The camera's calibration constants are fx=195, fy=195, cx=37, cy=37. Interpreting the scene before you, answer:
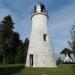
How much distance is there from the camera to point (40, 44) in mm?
27609

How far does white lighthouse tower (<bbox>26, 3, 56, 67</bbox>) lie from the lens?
27.4 meters

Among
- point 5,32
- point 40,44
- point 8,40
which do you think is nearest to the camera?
point 40,44

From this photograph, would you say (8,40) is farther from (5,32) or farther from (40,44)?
(40,44)

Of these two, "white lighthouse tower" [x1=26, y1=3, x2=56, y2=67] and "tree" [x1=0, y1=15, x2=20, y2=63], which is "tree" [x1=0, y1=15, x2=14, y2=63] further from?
"white lighthouse tower" [x1=26, y1=3, x2=56, y2=67]

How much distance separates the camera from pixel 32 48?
27.9 metres

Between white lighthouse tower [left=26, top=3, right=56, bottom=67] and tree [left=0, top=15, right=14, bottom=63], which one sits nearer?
white lighthouse tower [left=26, top=3, right=56, bottom=67]

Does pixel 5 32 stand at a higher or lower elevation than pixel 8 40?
higher

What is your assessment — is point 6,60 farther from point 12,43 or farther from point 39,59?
point 39,59

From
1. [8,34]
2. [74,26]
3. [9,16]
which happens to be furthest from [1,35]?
[74,26]

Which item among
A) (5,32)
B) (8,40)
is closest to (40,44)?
(8,40)

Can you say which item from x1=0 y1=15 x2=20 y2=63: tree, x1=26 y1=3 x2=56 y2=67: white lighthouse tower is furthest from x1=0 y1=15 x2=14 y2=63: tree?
x1=26 y1=3 x2=56 y2=67: white lighthouse tower

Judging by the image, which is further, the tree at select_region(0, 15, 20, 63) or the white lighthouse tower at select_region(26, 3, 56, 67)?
the tree at select_region(0, 15, 20, 63)

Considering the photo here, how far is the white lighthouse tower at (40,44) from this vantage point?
89.8 ft

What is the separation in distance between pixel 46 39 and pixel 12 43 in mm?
27190
